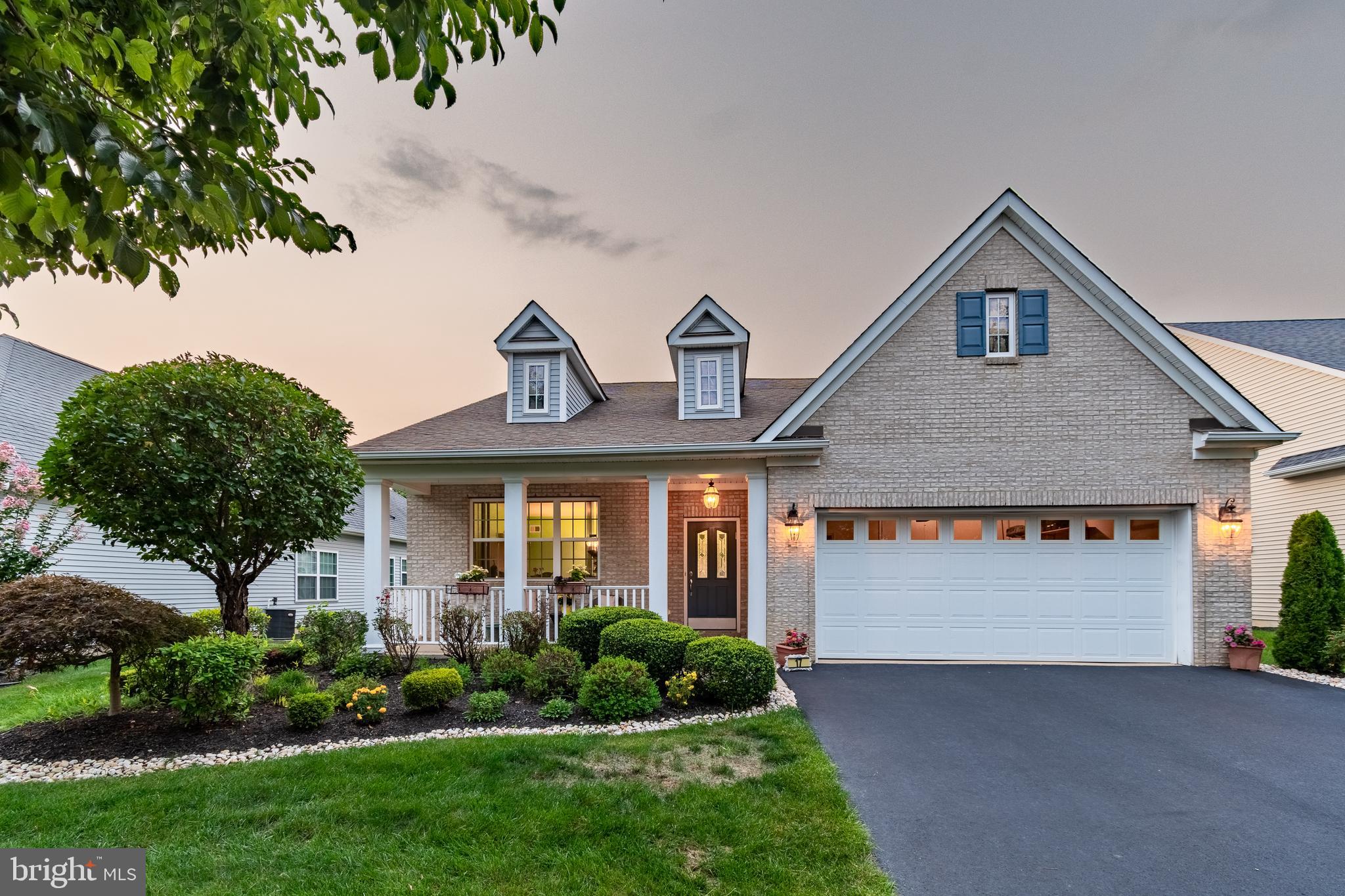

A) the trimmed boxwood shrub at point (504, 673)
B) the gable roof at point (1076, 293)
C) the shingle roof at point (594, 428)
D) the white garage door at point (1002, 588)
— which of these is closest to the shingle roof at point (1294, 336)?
the gable roof at point (1076, 293)

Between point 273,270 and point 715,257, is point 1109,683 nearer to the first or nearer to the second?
point 715,257

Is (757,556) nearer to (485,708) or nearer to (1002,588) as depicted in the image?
(1002,588)

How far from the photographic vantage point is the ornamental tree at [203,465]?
6895 mm

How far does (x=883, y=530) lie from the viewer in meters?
9.63

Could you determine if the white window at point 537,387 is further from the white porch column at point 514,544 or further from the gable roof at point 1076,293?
the gable roof at point 1076,293

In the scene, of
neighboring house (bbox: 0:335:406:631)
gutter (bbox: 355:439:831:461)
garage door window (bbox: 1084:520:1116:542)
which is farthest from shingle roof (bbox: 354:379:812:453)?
garage door window (bbox: 1084:520:1116:542)

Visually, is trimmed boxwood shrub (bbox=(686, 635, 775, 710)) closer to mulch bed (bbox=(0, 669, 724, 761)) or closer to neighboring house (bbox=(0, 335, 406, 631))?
mulch bed (bbox=(0, 669, 724, 761))

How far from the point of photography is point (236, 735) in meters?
5.81

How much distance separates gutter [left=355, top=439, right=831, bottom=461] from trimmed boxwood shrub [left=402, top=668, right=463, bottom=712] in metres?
4.08

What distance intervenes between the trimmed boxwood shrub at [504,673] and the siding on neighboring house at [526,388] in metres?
5.33

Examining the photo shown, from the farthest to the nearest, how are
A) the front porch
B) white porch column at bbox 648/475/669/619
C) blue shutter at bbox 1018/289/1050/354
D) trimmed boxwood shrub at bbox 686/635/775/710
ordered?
the front porch
white porch column at bbox 648/475/669/619
blue shutter at bbox 1018/289/1050/354
trimmed boxwood shrub at bbox 686/635/775/710

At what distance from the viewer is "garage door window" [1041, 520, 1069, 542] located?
9.39 meters

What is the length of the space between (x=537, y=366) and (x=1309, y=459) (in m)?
16.9

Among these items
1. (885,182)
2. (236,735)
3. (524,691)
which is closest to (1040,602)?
(524,691)
